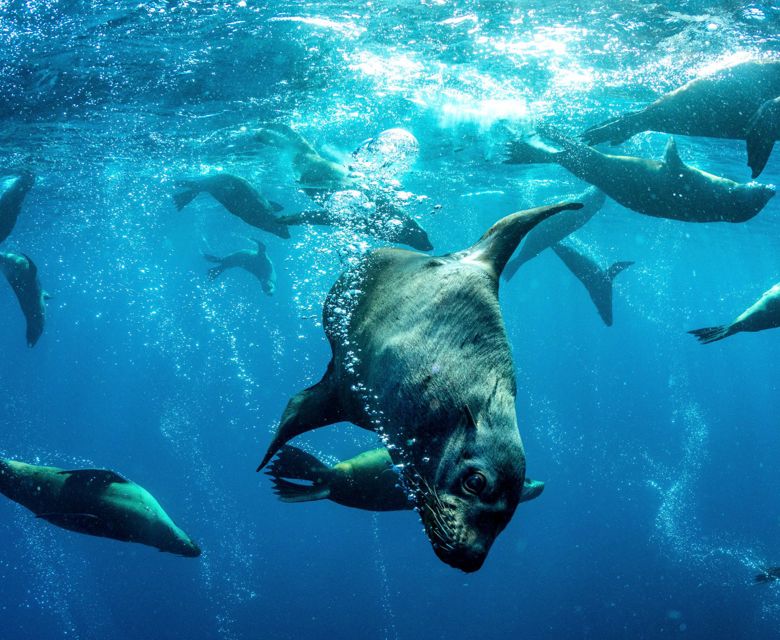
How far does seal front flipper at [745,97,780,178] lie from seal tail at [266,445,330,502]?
16.7 feet

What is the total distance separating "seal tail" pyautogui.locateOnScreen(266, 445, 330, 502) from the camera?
385 centimetres

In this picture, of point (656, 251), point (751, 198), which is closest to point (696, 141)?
point (751, 198)

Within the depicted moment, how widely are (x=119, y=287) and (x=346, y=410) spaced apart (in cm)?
8323

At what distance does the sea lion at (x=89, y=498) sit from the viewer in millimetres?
→ 6688

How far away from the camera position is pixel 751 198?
19.4 ft

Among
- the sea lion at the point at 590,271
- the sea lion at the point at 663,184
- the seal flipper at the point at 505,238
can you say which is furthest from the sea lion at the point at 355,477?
the sea lion at the point at 590,271

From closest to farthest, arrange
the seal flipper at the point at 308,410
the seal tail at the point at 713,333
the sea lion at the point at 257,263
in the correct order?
the seal flipper at the point at 308,410 < the seal tail at the point at 713,333 < the sea lion at the point at 257,263

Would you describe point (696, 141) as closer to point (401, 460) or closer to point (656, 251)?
point (401, 460)

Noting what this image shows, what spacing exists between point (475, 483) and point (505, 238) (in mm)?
1218

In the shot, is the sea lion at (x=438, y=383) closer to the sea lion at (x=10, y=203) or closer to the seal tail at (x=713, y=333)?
the seal tail at (x=713, y=333)

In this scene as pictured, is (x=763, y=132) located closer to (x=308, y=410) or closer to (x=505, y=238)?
(x=505, y=238)

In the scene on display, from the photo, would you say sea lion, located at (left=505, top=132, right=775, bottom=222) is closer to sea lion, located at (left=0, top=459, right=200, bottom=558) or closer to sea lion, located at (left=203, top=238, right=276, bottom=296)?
sea lion, located at (left=0, top=459, right=200, bottom=558)

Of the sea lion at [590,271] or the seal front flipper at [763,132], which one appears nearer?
A: the seal front flipper at [763,132]

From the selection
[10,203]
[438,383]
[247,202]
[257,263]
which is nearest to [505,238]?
[438,383]
